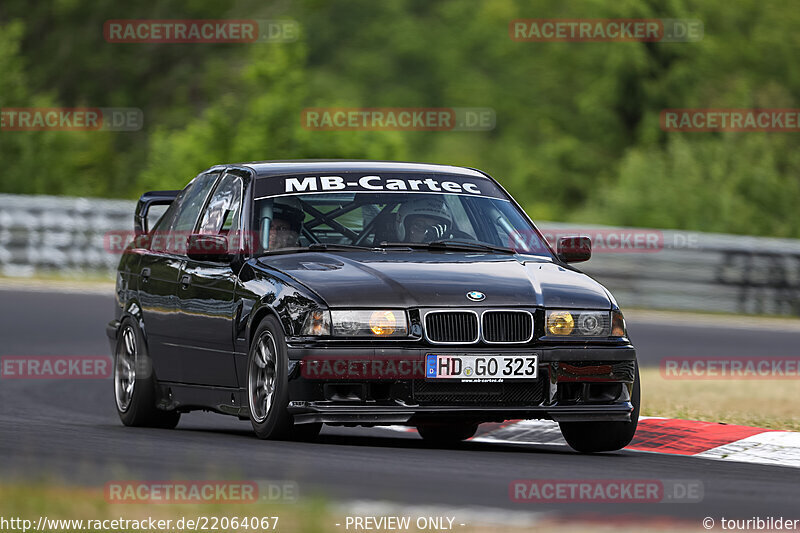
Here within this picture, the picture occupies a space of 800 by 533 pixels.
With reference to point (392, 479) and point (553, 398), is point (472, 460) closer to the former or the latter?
point (553, 398)

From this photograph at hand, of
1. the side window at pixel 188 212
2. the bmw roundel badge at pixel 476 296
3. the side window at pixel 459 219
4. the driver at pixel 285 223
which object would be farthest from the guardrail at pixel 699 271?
the bmw roundel badge at pixel 476 296

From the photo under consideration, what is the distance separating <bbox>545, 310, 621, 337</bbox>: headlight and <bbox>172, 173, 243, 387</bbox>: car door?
1.73m

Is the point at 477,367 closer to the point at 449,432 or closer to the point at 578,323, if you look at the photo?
the point at 578,323

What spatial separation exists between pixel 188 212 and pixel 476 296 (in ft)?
9.49

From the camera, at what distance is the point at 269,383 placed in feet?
28.6

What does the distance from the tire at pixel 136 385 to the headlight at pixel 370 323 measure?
7.63 ft

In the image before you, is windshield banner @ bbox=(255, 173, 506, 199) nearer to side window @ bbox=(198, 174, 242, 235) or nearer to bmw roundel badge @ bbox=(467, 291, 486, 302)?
side window @ bbox=(198, 174, 242, 235)

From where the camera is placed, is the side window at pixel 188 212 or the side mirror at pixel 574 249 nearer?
the side mirror at pixel 574 249

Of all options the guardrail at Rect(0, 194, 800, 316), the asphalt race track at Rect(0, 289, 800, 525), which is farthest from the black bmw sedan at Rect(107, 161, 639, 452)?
the guardrail at Rect(0, 194, 800, 316)

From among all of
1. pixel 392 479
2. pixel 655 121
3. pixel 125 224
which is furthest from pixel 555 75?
pixel 392 479

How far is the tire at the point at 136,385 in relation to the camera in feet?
34.1

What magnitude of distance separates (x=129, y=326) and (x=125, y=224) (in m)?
12.9

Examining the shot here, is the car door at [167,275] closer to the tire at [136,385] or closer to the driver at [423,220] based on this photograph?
the tire at [136,385]

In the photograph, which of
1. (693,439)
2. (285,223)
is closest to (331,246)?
(285,223)
